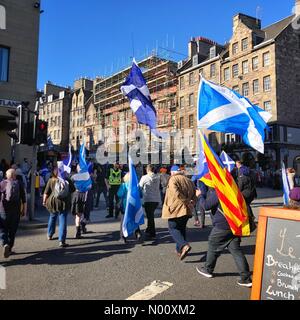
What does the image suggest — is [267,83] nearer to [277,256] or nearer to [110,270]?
[110,270]

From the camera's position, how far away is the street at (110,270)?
4.63 metres

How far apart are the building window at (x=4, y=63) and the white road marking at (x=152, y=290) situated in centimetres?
1691

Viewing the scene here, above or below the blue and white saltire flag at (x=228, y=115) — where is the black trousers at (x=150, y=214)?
below

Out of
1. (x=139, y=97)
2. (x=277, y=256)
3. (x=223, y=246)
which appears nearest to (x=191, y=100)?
(x=139, y=97)

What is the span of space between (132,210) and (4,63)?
15.0 metres

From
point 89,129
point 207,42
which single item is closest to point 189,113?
point 207,42

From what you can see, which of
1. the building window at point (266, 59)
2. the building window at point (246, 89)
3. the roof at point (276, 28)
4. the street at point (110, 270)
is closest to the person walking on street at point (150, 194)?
the street at point (110, 270)

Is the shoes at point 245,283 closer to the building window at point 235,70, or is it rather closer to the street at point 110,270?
the street at point 110,270

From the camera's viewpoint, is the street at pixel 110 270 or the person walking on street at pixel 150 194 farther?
the person walking on street at pixel 150 194

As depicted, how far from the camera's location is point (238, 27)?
39.4 m

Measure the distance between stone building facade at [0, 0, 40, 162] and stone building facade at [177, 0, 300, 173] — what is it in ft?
68.5

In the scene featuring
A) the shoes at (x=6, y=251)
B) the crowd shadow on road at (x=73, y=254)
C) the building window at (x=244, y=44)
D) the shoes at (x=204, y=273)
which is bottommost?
the crowd shadow on road at (x=73, y=254)
